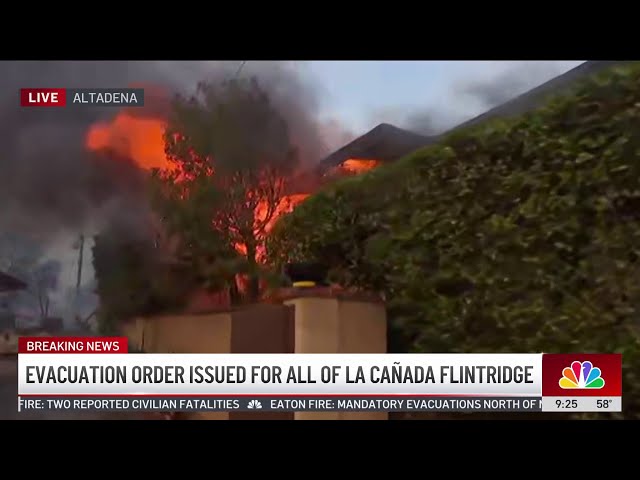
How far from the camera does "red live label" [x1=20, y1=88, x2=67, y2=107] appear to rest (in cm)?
492

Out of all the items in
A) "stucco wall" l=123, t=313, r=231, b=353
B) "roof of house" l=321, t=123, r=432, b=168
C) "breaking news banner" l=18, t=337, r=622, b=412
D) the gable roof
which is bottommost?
"breaking news banner" l=18, t=337, r=622, b=412

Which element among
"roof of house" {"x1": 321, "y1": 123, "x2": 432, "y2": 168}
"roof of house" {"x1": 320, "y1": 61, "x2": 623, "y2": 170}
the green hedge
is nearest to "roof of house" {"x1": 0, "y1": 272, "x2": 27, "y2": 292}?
the green hedge

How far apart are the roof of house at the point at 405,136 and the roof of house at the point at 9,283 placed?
2.23 m

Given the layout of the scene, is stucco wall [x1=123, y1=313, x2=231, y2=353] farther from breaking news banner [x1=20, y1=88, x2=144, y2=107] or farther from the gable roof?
the gable roof

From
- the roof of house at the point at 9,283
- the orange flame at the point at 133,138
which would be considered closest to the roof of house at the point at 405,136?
the orange flame at the point at 133,138

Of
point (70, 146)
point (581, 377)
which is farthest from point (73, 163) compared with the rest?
point (581, 377)

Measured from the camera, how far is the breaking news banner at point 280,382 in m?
4.73

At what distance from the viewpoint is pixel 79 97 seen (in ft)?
16.2

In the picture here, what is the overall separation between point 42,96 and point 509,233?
3238 millimetres

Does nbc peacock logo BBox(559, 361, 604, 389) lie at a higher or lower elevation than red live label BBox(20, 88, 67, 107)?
lower

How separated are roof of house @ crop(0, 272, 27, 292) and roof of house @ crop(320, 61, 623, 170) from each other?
7.32 feet

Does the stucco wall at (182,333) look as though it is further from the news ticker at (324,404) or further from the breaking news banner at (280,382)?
the news ticker at (324,404)

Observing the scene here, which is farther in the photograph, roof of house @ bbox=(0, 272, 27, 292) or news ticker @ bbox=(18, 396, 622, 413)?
roof of house @ bbox=(0, 272, 27, 292)

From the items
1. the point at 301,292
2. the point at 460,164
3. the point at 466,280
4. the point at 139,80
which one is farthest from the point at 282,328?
the point at 139,80
